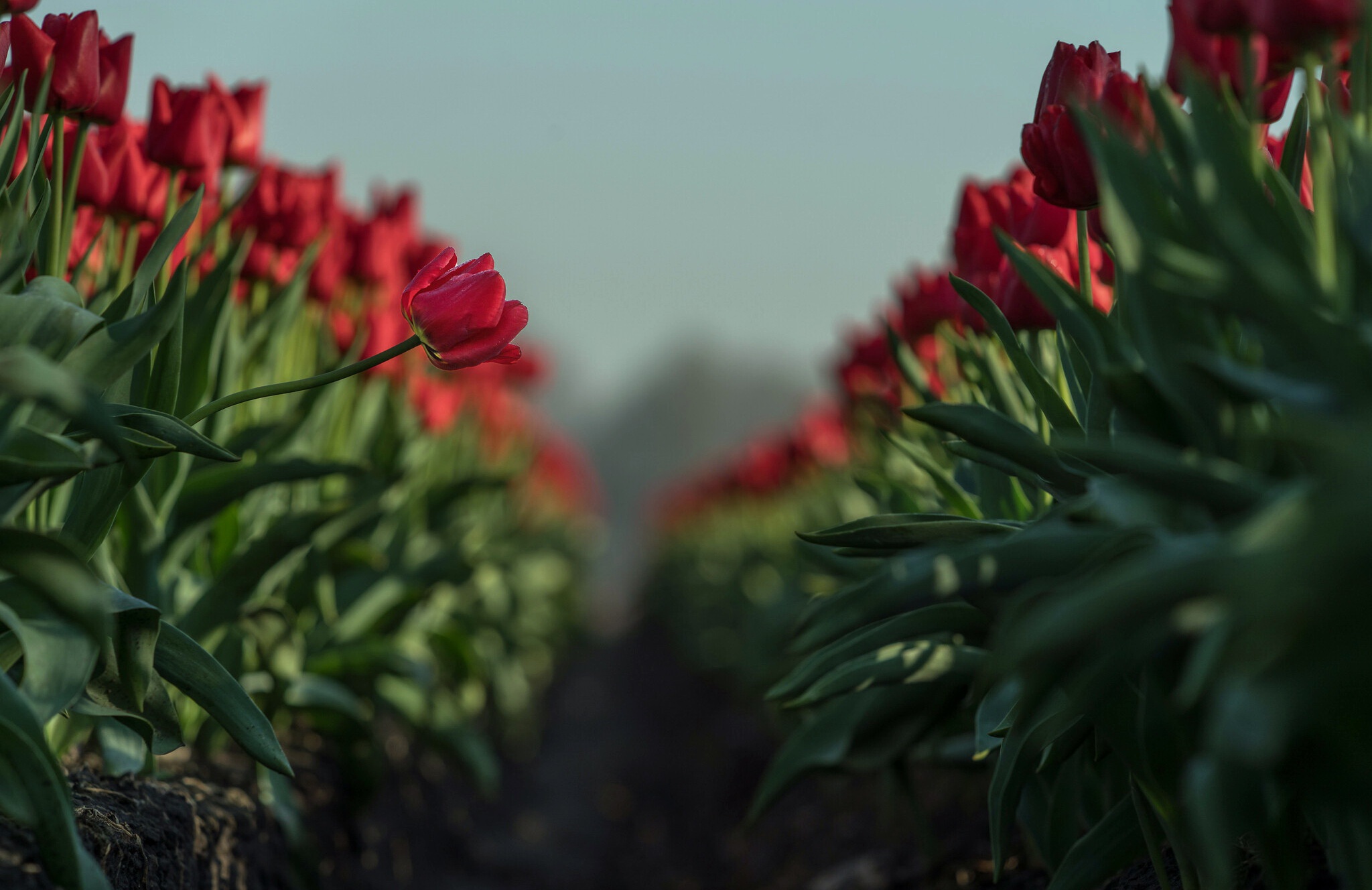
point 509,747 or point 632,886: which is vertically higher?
point 509,747

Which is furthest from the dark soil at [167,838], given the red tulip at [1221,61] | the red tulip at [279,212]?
the red tulip at [1221,61]

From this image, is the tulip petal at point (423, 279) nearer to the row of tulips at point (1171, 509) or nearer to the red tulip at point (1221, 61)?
the row of tulips at point (1171, 509)

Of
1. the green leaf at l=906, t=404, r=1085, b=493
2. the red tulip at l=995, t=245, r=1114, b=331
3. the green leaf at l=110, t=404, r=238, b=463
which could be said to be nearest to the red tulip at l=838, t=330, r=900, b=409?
the red tulip at l=995, t=245, r=1114, b=331

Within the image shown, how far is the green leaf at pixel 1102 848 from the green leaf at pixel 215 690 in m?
1.01

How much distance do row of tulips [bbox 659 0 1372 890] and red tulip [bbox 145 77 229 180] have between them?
1338mm

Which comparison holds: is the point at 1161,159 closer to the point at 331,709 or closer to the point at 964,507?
the point at 964,507

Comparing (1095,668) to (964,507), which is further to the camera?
(964,507)

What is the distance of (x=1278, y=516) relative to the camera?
0.74 meters

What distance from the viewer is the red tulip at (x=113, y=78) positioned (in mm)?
1678

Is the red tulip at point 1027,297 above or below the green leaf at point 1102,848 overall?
above

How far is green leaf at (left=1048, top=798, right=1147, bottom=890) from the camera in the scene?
1.44 m

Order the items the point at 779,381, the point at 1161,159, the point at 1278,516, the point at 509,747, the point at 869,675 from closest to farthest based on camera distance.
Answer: the point at 1278,516 → the point at 1161,159 → the point at 869,675 → the point at 509,747 → the point at 779,381

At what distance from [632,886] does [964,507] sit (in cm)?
215

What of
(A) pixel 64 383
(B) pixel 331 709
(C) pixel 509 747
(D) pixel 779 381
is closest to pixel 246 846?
(B) pixel 331 709
